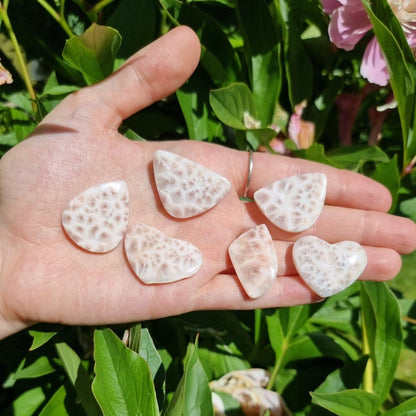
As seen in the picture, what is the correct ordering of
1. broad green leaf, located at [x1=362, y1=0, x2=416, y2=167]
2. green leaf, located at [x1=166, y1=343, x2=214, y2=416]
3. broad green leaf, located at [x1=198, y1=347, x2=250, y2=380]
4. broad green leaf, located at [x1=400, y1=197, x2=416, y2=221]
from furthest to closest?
broad green leaf, located at [x1=400, y1=197, x2=416, y2=221]
broad green leaf, located at [x1=198, y1=347, x2=250, y2=380]
broad green leaf, located at [x1=362, y1=0, x2=416, y2=167]
green leaf, located at [x1=166, y1=343, x2=214, y2=416]

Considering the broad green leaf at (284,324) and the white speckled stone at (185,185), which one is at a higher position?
the white speckled stone at (185,185)

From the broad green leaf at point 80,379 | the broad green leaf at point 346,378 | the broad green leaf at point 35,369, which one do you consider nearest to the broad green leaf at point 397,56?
the broad green leaf at point 346,378

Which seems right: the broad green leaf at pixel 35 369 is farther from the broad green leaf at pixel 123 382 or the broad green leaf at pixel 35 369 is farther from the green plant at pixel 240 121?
the broad green leaf at pixel 123 382

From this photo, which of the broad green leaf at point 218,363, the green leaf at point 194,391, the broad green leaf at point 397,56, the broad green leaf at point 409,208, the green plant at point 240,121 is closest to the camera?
the green leaf at point 194,391

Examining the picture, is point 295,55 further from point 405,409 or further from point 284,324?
point 405,409

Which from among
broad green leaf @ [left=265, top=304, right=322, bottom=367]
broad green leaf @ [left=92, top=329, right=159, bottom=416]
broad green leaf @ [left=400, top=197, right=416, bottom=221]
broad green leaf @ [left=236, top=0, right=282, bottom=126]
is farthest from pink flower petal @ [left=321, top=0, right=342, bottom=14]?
broad green leaf @ [left=92, top=329, right=159, bottom=416]

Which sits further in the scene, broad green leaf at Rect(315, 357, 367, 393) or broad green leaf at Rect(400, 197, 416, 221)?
broad green leaf at Rect(400, 197, 416, 221)

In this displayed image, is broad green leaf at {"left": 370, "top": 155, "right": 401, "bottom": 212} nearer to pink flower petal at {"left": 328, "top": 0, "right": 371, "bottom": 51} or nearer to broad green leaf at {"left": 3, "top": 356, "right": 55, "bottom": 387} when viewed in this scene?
pink flower petal at {"left": 328, "top": 0, "right": 371, "bottom": 51}

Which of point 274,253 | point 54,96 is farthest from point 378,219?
point 54,96

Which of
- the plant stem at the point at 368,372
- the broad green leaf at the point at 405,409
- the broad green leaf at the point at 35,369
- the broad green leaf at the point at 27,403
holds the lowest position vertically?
the broad green leaf at the point at 27,403
